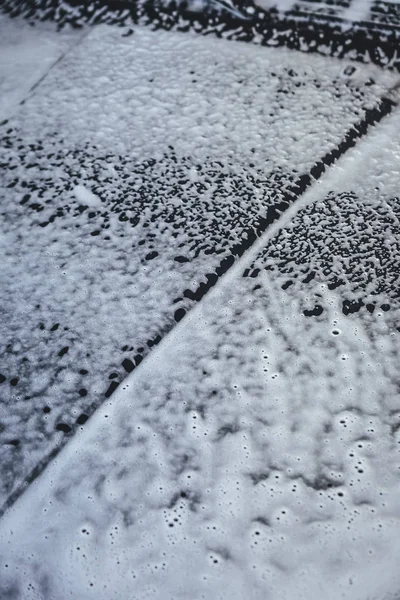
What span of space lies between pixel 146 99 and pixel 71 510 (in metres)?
1.07

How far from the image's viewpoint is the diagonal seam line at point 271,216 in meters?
0.86

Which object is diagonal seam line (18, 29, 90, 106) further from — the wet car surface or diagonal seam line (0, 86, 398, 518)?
diagonal seam line (0, 86, 398, 518)

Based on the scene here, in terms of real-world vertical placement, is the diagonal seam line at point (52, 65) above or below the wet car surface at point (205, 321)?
above

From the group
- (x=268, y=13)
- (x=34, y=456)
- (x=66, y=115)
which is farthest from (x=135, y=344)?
(x=268, y=13)

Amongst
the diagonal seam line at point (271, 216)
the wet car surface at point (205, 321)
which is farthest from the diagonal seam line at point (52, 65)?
the diagonal seam line at point (271, 216)

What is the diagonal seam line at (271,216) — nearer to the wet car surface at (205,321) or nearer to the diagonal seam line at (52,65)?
the wet car surface at (205,321)

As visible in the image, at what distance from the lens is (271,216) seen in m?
1.16

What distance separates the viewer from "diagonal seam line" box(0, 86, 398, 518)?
2.83 feet

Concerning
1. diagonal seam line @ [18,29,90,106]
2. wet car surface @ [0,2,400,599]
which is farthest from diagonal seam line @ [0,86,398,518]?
diagonal seam line @ [18,29,90,106]

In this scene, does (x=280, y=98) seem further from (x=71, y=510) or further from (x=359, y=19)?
(x=71, y=510)

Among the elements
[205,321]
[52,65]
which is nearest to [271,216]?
[205,321]

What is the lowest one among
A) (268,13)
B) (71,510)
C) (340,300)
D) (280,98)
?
(71,510)

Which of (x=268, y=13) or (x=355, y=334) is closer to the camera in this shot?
(x=355, y=334)

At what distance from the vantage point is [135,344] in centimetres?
99
